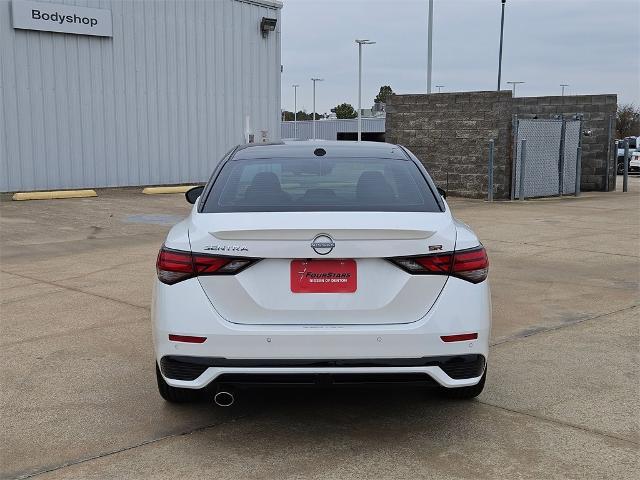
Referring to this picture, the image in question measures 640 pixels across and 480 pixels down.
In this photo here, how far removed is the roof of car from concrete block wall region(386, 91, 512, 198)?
14381mm

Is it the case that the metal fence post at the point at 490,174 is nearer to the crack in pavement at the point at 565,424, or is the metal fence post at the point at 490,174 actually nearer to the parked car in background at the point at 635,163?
the crack in pavement at the point at 565,424

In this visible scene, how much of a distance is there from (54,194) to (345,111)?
104 m

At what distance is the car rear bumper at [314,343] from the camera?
3529mm

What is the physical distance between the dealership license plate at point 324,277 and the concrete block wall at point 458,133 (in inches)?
628

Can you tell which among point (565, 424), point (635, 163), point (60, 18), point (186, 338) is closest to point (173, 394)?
point (186, 338)

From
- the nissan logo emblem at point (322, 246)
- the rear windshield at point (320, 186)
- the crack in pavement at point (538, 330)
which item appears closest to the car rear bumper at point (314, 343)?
the nissan logo emblem at point (322, 246)

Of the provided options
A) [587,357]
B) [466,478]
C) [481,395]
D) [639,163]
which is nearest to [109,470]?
[466,478]

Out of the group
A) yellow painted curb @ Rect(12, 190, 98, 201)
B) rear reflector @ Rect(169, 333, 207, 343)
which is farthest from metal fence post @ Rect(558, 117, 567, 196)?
rear reflector @ Rect(169, 333, 207, 343)

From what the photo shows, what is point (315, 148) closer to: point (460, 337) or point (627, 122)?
point (460, 337)

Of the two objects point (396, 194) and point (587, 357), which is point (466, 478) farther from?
point (587, 357)

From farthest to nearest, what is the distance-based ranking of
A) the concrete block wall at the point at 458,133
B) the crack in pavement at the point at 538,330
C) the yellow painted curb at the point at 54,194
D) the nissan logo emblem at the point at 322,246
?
the concrete block wall at the point at 458,133 < the yellow painted curb at the point at 54,194 < the crack in pavement at the point at 538,330 < the nissan logo emblem at the point at 322,246

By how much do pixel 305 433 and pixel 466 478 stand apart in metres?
0.92

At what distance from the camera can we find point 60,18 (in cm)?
1894

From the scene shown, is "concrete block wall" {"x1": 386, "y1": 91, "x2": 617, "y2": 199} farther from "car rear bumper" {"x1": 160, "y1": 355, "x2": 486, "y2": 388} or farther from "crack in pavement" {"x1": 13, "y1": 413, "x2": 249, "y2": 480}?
"car rear bumper" {"x1": 160, "y1": 355, "x2": 486, "y2": 388}
